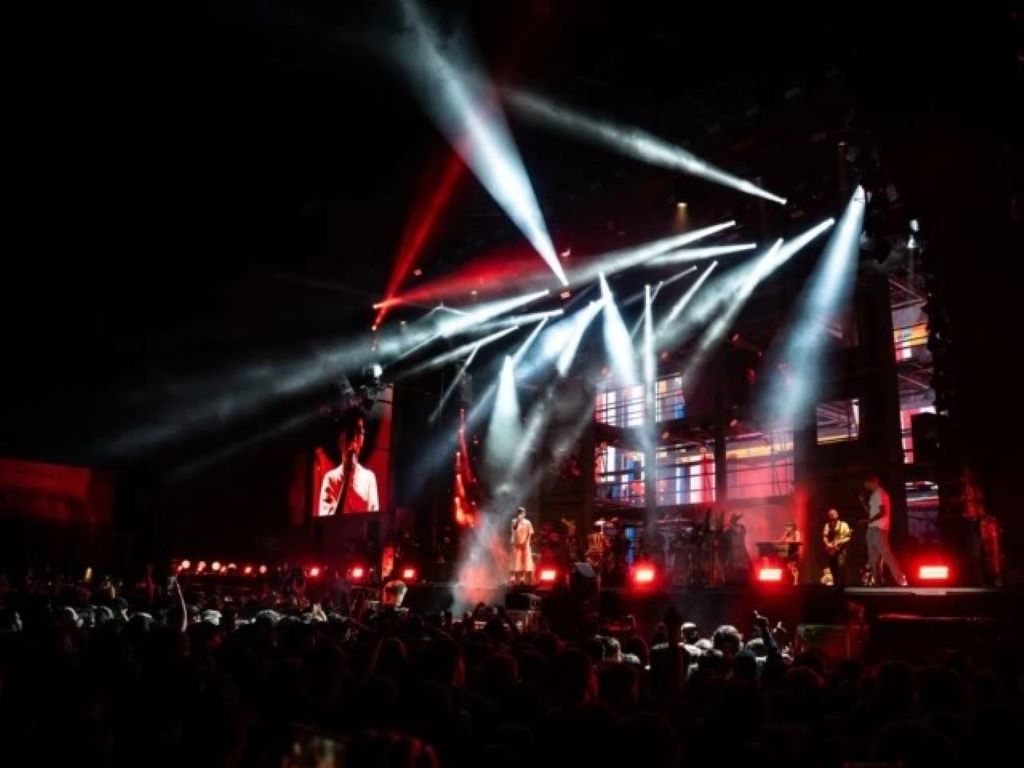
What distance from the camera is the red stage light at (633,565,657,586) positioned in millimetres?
13766

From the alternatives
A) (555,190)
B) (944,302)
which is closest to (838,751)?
(944,302)

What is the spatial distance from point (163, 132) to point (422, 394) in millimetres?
13025

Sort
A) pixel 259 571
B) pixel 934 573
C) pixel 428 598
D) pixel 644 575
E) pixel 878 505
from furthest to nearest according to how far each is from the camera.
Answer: pixel 259 571
pixel 428 598
pixel 644 575
pixel 878 505
pixel 934 573

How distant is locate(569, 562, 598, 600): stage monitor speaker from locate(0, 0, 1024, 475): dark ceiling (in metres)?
5.96

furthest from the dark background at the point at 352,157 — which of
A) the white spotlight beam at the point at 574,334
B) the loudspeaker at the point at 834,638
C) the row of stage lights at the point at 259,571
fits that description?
the white spotlight beam at the point at 574,334

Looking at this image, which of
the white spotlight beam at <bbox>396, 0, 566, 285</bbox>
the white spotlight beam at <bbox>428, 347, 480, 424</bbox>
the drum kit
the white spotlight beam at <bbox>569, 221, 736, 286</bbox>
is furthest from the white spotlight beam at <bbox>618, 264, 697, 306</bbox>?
the drum kit

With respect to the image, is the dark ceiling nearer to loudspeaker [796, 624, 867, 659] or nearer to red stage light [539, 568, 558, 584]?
loudspeaker [796, 624, 867, 659]

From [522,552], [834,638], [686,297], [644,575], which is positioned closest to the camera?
[834,638]

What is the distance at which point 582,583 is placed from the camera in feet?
30.0

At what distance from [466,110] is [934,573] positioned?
32.2 ft

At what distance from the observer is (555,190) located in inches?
615

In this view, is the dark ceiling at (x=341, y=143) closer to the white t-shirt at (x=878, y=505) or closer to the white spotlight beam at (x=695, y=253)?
the white spotlight beam at (x=695, y=253)

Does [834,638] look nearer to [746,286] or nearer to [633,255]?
[633,255]

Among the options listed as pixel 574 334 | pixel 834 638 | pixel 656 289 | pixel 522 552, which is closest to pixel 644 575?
pixel 834 638
